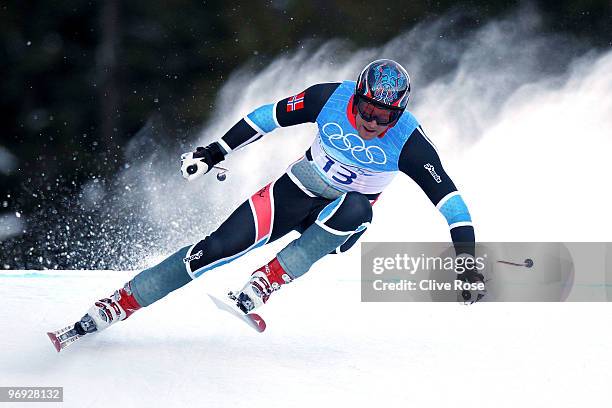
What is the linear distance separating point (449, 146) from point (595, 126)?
1499 mm

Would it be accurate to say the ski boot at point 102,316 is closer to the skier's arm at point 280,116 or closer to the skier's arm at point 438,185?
the skier's arm at point 280,116

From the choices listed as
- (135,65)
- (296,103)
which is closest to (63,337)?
(296,103)

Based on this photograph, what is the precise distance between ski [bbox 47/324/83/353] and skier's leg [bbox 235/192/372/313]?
0.66 m

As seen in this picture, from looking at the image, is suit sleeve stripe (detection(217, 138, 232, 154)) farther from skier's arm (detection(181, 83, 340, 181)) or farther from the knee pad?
the knee pad

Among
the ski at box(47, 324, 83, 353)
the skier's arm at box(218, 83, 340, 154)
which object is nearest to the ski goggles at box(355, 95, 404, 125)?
the skier's arm at box(218, 83, 340, 154)

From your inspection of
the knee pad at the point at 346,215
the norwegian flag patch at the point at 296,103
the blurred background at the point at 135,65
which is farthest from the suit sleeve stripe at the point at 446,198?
the blurred background at the point at 135,65

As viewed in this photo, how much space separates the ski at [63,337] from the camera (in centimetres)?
303

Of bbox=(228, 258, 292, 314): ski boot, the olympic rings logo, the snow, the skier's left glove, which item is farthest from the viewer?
the olympic rings logo

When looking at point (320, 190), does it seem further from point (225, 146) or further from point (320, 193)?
point (225, 146)

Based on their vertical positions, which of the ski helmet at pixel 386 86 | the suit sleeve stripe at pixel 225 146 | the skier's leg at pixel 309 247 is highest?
the ski helmet at pixel 386 86

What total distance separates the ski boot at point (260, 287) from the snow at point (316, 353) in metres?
0.19

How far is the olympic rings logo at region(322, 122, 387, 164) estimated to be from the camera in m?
3.25

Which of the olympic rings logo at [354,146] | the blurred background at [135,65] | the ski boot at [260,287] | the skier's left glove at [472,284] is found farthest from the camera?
the blurred background at [135,65]

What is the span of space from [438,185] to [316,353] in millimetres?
817
